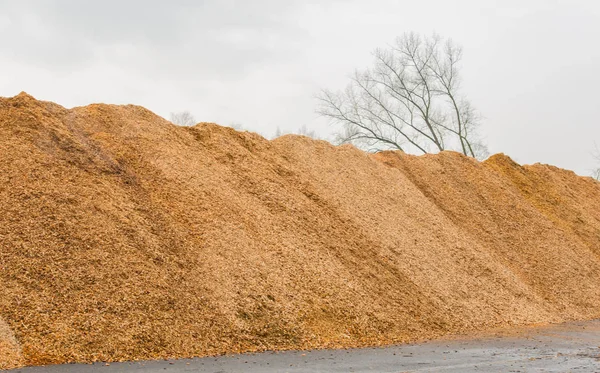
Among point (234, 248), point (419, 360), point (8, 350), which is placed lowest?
point (419, 360)

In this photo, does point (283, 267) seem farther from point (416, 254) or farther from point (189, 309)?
point (416, 254)

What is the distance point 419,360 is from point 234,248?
4.09 m

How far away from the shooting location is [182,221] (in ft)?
40.7

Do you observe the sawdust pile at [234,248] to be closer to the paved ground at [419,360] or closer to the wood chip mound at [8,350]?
the wood chip mound at [8,350]

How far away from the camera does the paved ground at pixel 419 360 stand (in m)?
8.16

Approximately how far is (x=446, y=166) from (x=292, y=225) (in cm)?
921

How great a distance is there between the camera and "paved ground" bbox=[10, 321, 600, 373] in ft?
26.8

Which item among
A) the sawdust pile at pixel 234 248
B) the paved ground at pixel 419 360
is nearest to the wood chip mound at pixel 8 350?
the sawdust pile at pixel 234 248

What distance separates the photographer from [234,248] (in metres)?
11.9

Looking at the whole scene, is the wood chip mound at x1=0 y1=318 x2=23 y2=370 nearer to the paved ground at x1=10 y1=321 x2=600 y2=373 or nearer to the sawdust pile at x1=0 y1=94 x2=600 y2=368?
the sawdust pile at x1=0 y1=94 x2=600 y2=368

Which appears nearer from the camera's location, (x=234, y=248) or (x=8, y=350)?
(x=8, y=350)

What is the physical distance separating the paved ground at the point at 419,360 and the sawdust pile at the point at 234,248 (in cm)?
50

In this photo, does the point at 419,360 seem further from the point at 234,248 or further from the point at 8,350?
the point at 8,350

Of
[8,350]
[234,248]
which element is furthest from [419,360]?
[8,350]
